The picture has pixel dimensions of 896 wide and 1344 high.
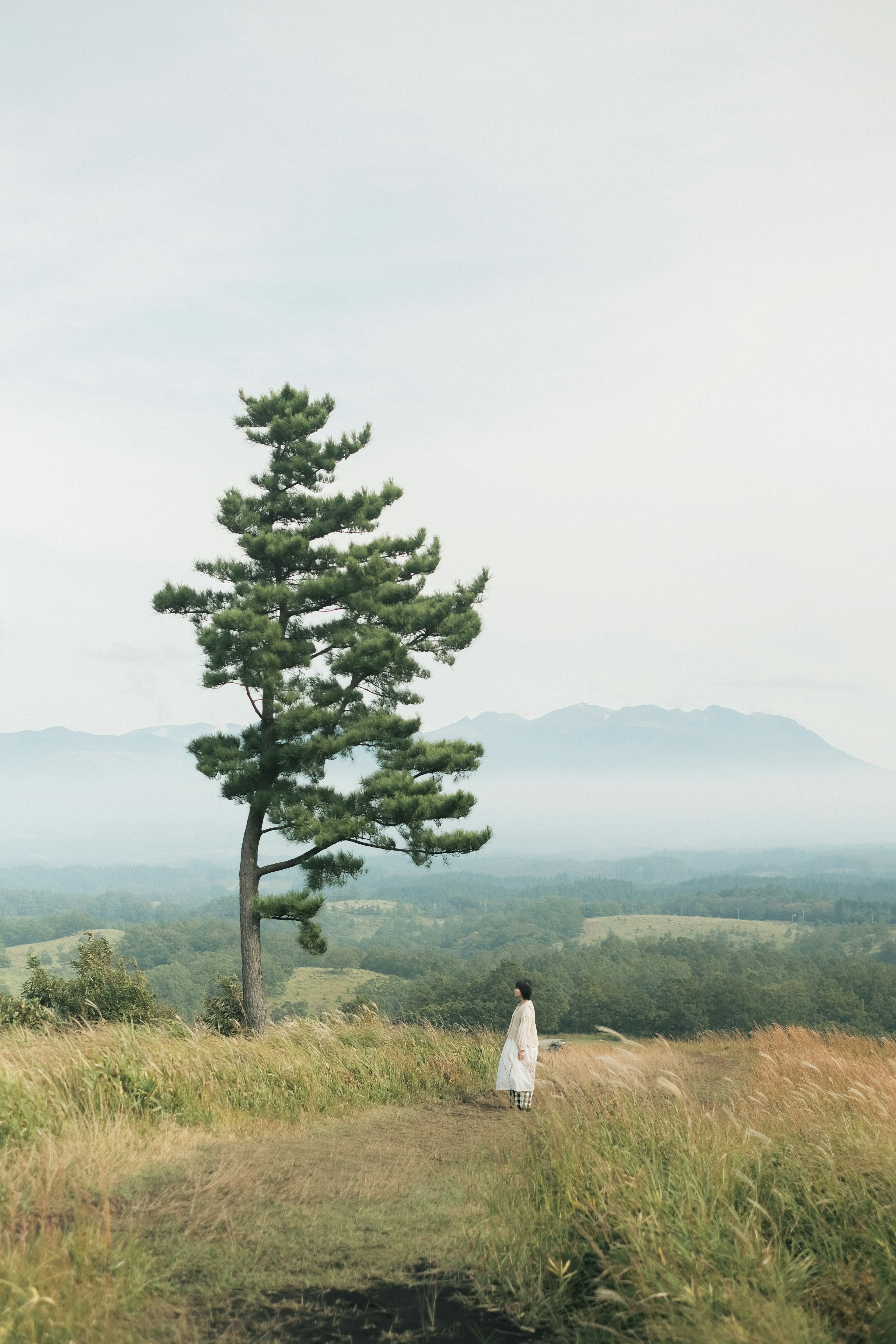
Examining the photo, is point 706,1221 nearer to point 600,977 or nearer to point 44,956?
point 600,977

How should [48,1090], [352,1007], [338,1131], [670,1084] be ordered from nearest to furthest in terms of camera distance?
[670,1084], [48,1090], [338,1131], [352,1007]

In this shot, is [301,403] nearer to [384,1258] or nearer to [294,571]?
[294,571]

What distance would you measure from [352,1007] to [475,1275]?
64.4 metres

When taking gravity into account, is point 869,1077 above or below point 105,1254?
below

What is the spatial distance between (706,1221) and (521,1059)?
5591 mm

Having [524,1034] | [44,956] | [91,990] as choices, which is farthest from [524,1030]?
[44,956]

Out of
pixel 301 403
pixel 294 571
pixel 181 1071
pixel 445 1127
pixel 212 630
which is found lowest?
pixel 445 1127

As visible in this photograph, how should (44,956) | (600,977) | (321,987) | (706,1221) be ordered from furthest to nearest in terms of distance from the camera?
(44,956), (321,987), (600,977), (706,1221)

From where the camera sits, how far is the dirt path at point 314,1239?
185 inches

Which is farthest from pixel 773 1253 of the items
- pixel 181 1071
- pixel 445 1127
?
pixel 181 1071

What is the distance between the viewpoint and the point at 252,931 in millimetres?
18047

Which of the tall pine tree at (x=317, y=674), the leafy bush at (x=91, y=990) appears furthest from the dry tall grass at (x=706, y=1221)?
the leafy bush at (x=91, y=990)

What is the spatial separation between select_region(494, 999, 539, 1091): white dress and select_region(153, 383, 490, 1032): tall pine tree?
6494mm

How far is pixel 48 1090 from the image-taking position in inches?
333
